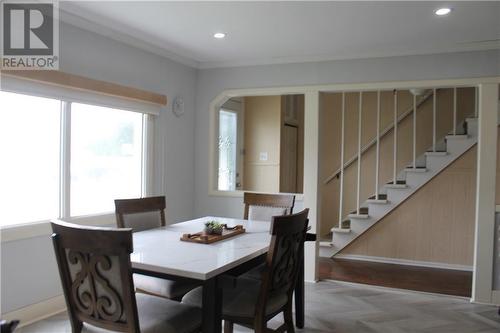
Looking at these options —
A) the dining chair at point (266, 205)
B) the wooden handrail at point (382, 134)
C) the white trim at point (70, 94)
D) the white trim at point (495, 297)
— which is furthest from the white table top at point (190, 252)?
the wooden handrail at point (382, 134)

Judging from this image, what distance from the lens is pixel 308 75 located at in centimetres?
434

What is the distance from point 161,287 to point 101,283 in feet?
2.68

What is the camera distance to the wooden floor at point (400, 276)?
412 centimetres

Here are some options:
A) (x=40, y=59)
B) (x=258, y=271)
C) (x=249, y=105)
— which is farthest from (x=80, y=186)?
(x=249, y=105)

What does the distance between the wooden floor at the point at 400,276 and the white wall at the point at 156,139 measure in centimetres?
189

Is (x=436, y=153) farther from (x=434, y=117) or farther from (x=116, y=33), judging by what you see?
(x=116, y=33)

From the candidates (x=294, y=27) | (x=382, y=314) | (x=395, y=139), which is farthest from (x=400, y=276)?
(x=294, y=27)

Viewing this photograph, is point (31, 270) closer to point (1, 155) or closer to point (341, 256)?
point (1, 155)

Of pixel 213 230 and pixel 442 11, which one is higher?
pixel 442 11

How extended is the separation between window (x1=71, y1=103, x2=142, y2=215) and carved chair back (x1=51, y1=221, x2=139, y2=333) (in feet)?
5.66

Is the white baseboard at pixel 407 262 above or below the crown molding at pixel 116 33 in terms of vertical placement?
below

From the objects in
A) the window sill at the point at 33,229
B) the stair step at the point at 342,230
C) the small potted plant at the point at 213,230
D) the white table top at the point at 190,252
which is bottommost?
the stair step at the point at 342,230

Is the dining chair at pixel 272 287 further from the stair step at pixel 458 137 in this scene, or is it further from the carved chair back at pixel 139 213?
the stair step at pixel 458 137

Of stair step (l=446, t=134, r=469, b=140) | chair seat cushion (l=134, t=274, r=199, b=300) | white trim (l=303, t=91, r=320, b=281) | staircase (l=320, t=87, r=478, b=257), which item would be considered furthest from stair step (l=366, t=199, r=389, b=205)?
chair seat cushion (l=134, t=274, r=199, b=300)
